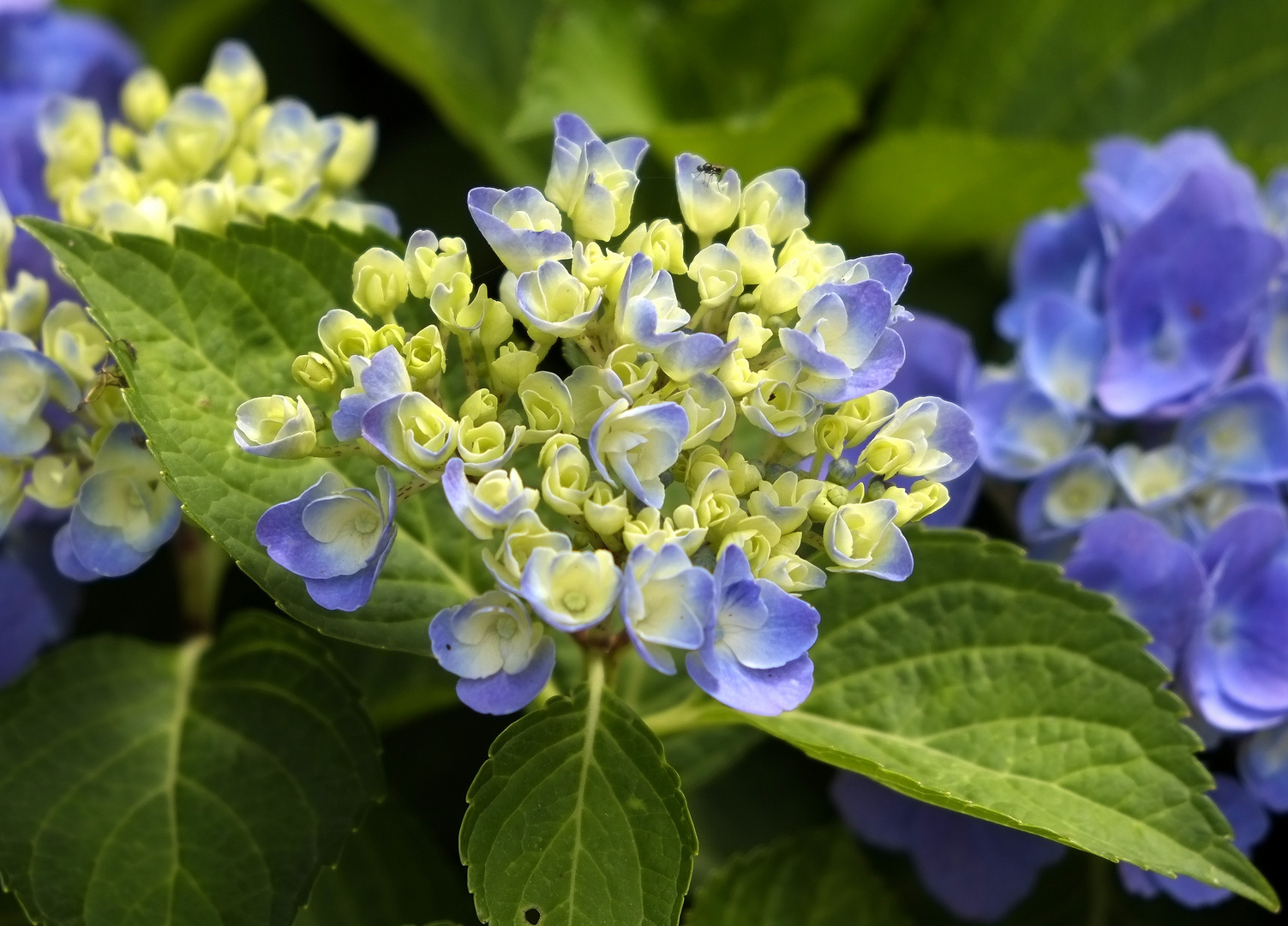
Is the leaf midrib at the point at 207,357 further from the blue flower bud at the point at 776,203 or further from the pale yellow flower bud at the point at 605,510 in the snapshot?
the blue flower bud at the point at 776,203

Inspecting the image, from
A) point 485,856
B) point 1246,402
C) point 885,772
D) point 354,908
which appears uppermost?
point 1246,402

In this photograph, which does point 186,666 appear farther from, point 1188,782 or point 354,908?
point 1188,782

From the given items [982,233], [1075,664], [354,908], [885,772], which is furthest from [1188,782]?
[982,233]

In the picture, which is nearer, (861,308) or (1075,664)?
(861,308)

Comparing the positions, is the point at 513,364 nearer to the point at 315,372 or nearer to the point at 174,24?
the point at 315,372

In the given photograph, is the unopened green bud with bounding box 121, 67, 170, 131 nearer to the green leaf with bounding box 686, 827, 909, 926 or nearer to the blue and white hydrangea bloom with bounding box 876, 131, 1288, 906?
the blue and white hydrangea bloom with bounding box 876, 131, 1288, 906

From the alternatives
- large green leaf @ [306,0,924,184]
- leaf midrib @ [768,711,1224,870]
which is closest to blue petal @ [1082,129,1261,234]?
large green leaf @ [306,0,924,184]
